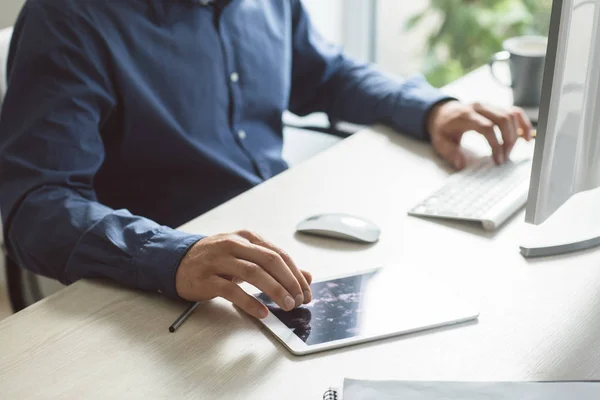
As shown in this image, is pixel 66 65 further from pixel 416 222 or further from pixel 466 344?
pixel 466 344

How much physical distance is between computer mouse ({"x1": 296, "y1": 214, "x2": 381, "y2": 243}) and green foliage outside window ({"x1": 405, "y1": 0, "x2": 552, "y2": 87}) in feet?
5.44

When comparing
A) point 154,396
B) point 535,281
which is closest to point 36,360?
point 154,396

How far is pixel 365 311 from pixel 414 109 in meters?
0.60

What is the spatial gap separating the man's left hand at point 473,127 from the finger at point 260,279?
0.52m

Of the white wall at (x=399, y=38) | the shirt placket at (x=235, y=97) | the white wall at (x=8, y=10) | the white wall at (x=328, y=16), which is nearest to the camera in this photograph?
the shirt placket at (x=235, y=97)

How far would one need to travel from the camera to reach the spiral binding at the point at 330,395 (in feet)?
2.48

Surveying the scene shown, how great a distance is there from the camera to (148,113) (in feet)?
4.18

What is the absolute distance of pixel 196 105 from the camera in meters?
1.34

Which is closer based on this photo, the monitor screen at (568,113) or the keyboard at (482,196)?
the monitor screen at (568,113)

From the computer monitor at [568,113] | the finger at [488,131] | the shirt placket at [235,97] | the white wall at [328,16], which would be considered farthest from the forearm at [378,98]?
the white wall at [328,16]

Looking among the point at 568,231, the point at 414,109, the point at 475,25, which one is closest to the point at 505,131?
the point at 414,109

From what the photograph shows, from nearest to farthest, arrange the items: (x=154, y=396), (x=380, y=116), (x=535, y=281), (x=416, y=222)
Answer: (x=154, y=396) < (x=535, y=281) < (x=416, y=222) < (x=380, y=116)

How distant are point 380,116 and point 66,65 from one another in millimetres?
607

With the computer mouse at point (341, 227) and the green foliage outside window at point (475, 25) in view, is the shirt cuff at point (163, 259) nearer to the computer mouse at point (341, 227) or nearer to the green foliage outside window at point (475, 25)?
the computer mouse at point (341, 227)
